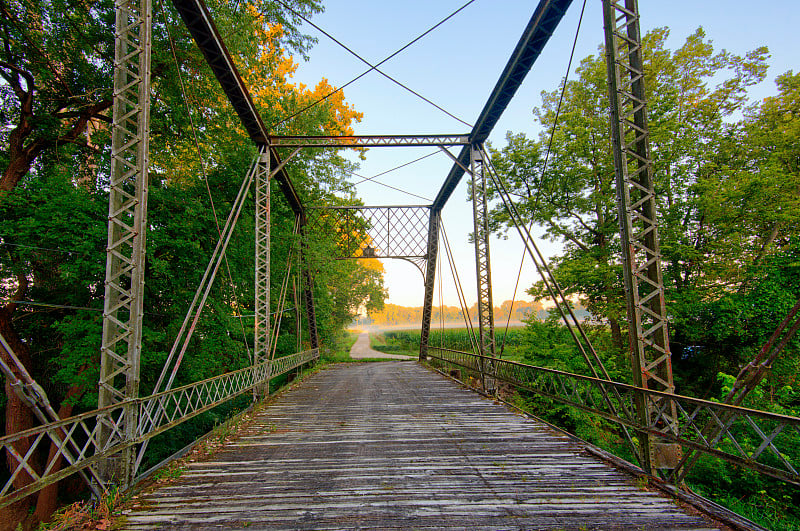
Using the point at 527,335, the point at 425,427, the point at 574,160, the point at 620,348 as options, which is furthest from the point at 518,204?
the point at 425,427

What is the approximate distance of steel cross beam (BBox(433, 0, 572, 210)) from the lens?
6.98 metres

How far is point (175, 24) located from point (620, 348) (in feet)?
64.1

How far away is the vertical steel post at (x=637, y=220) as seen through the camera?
4.67m

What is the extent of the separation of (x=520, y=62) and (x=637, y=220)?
5034 millimetres

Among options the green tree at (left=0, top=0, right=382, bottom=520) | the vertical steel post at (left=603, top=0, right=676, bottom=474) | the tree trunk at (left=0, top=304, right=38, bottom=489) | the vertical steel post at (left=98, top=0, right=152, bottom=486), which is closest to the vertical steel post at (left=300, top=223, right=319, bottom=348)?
the green tree at (left=0, top=0, right=382, bottom=520)

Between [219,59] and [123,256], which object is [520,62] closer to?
[219,59]

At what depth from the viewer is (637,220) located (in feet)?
16.6

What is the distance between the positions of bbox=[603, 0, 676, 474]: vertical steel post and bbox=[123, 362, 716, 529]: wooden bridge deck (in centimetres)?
106

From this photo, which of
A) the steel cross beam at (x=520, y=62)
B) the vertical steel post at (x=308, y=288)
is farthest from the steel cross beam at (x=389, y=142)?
the vertical steel post at (x=308, y=288)

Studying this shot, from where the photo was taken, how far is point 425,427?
6.71m

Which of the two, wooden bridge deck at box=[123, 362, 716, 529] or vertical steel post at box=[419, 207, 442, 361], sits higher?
vertical steel post at box=[419, 207, 442, 361]

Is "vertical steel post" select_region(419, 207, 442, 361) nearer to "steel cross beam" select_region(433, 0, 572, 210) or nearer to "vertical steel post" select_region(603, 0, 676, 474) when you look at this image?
"steel cross beam" select_region(433, 0, 572, 210)

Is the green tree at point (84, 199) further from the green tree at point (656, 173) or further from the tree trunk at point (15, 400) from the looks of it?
the green tree at point (656, 173)

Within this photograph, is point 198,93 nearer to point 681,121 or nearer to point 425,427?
point 425,427
